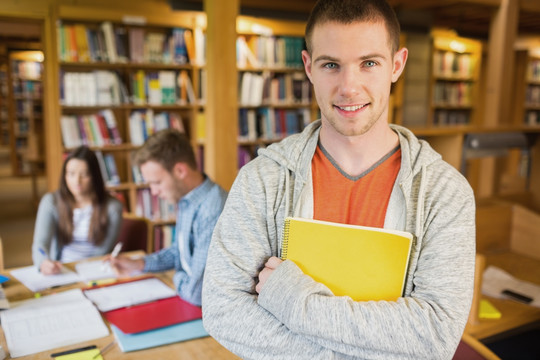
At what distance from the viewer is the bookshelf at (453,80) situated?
7.24 meters

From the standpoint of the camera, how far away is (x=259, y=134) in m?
5.10

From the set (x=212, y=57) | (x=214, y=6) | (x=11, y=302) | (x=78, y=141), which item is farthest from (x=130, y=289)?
(x=78, y=141)

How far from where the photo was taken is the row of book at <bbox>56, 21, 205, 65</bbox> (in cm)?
422

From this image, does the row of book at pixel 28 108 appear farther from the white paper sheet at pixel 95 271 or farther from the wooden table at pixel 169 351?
the wooden table at pixel 169 351

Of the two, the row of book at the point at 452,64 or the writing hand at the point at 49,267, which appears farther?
the row of book at the point at 452,64

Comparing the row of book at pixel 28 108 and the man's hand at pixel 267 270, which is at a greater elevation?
the row of book at pixel 28 108

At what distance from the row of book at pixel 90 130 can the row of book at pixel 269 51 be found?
141 centimetres

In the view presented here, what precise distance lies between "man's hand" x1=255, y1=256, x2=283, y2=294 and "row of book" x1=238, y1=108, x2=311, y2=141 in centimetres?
394

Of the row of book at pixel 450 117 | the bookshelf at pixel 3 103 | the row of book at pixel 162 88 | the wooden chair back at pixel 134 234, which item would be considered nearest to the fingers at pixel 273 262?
the wooden chair back at pixel 134 234

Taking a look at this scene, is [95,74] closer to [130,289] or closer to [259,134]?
[259,134]

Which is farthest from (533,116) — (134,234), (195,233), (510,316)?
(195,233)

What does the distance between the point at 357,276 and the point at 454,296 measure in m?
0.20

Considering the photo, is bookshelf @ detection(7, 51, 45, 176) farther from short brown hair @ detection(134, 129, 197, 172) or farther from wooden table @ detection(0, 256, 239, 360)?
wooden table @ detection(0, 256, 239, 360)

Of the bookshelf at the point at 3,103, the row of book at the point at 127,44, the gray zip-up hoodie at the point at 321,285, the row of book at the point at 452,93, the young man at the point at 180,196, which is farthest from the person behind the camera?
the bookshelf at the point at 3,103
